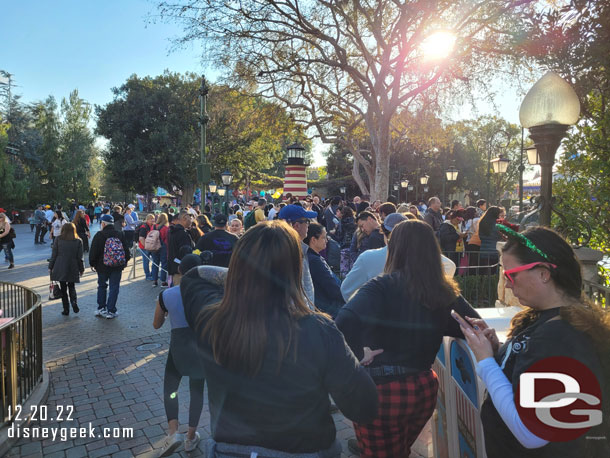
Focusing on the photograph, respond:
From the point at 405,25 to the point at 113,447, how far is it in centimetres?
1546

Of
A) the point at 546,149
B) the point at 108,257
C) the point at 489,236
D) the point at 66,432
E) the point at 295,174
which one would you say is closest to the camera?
the point at 66,432

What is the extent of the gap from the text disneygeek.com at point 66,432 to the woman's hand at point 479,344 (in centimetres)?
332

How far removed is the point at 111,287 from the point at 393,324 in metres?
6.72

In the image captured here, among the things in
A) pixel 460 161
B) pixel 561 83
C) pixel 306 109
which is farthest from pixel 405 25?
pixel 460 161

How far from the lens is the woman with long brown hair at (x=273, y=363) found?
1513mm

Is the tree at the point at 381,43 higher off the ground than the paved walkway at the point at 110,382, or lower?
higher

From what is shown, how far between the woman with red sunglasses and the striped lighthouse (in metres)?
9.64

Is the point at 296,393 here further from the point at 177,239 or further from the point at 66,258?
the point at 66,258

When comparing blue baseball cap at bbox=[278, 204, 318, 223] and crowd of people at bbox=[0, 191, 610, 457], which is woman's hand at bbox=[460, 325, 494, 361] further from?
blue baseball cap at bbox=[278, 204, 318, 223]

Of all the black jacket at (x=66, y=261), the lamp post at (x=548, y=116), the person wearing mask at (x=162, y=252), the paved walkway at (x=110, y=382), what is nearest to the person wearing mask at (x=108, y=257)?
the black jacket at (x=66, y=261)

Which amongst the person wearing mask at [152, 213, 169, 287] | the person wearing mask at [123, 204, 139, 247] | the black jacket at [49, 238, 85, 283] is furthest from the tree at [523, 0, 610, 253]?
the person wearing mask at [123, 204, 139, 247]

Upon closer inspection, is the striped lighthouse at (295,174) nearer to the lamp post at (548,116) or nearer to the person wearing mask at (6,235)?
the lamp post at (548,116)

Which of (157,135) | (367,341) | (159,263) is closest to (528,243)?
(367,341)

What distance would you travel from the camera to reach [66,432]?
387 centimetres
